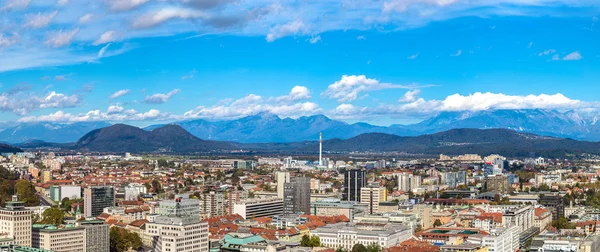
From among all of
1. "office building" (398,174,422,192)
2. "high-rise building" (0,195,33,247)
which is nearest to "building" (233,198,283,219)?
"high-rise building" (0,195,33,247)

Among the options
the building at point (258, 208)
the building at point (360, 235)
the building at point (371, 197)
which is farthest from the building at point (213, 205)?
the building at point (360, 235)

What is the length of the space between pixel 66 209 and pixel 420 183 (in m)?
53.3

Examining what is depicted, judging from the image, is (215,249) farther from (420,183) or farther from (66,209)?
(420,183)

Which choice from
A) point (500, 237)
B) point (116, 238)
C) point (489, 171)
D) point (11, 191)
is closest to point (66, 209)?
point (11, 191)

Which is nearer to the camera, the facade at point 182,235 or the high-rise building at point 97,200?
the facade at point 182,235

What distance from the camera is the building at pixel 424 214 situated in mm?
77250

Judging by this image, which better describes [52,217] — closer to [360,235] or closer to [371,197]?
[360,235]

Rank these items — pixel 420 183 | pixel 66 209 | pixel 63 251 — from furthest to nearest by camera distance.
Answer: pixel 420 183 < pixel 66 209 < pixel 63 251

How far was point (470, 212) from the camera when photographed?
80.3 m

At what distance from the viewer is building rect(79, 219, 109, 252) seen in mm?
55531

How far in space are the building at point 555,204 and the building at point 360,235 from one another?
29.7m

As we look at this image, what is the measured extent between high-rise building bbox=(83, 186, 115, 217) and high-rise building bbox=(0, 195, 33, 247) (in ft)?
85.1

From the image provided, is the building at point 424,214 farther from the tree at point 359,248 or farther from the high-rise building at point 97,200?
the high-rise building at point 97,200

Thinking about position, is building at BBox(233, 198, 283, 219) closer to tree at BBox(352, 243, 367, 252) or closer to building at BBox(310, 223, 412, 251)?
building at BBox(310, 223, 412, 251)
